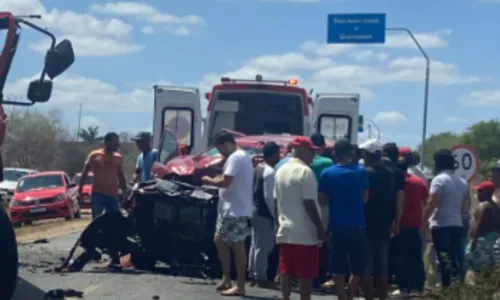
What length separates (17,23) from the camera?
37.0 ft

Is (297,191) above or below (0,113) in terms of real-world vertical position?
below

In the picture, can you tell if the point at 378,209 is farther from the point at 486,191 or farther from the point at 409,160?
the point at 486,191

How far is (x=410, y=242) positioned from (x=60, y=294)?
4296mm

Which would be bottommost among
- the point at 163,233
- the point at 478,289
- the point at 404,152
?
the point at 478,289

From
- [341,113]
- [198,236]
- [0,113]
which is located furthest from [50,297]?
[341,113]

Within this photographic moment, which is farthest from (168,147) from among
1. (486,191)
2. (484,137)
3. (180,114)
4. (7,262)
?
(484,137)

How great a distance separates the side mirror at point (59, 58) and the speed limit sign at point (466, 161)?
23.1 ft

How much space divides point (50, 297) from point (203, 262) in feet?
9.78

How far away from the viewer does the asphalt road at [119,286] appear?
11297 mm

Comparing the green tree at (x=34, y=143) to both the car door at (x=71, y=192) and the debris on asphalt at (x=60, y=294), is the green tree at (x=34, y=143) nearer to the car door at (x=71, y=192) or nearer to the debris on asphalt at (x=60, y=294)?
the car door at (x=71, y=192)

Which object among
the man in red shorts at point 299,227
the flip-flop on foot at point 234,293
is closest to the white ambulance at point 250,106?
the flip-flop on foot at point 234,293

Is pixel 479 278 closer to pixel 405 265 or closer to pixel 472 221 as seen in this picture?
pixel 405 265

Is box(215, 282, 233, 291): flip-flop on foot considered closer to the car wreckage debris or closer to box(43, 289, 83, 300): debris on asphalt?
the car wreckage debris

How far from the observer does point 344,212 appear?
10.5 metres
